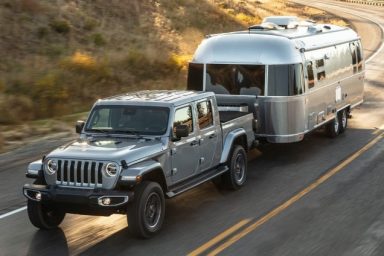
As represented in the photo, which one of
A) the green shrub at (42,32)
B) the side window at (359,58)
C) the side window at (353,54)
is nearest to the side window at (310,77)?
the side window at (353,54)

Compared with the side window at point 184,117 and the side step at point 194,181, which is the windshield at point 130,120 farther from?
the side step at point 194,181

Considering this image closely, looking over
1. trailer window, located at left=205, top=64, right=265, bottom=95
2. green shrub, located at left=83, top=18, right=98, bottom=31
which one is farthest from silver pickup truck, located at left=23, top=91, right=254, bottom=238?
green shrub, located at left=83, top=18, right=98, bottom=31

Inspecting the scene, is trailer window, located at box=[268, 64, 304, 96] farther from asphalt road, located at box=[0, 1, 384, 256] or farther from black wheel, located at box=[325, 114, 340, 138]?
black wheel, located at box=[325, 114, 340, 138]

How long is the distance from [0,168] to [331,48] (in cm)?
918

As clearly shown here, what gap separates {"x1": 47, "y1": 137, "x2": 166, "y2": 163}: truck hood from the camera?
334 inches

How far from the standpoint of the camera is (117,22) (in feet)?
128

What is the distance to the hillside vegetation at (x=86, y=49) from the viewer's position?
2148 cm

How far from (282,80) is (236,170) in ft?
10.4

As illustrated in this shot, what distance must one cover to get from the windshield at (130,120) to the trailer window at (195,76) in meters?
5.20

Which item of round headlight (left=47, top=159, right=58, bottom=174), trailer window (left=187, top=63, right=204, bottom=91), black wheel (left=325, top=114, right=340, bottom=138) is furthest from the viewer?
black wheel (left=325, top=114, right=340, bottom=138)

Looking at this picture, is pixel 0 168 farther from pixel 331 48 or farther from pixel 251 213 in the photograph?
pixel 331 48

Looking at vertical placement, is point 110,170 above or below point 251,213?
above

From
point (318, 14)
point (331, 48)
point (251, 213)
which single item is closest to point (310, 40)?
point (331, 48)

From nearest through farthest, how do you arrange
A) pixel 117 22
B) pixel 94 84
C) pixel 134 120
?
pixel 134 120
pixel 94 84
pixel 117 22
